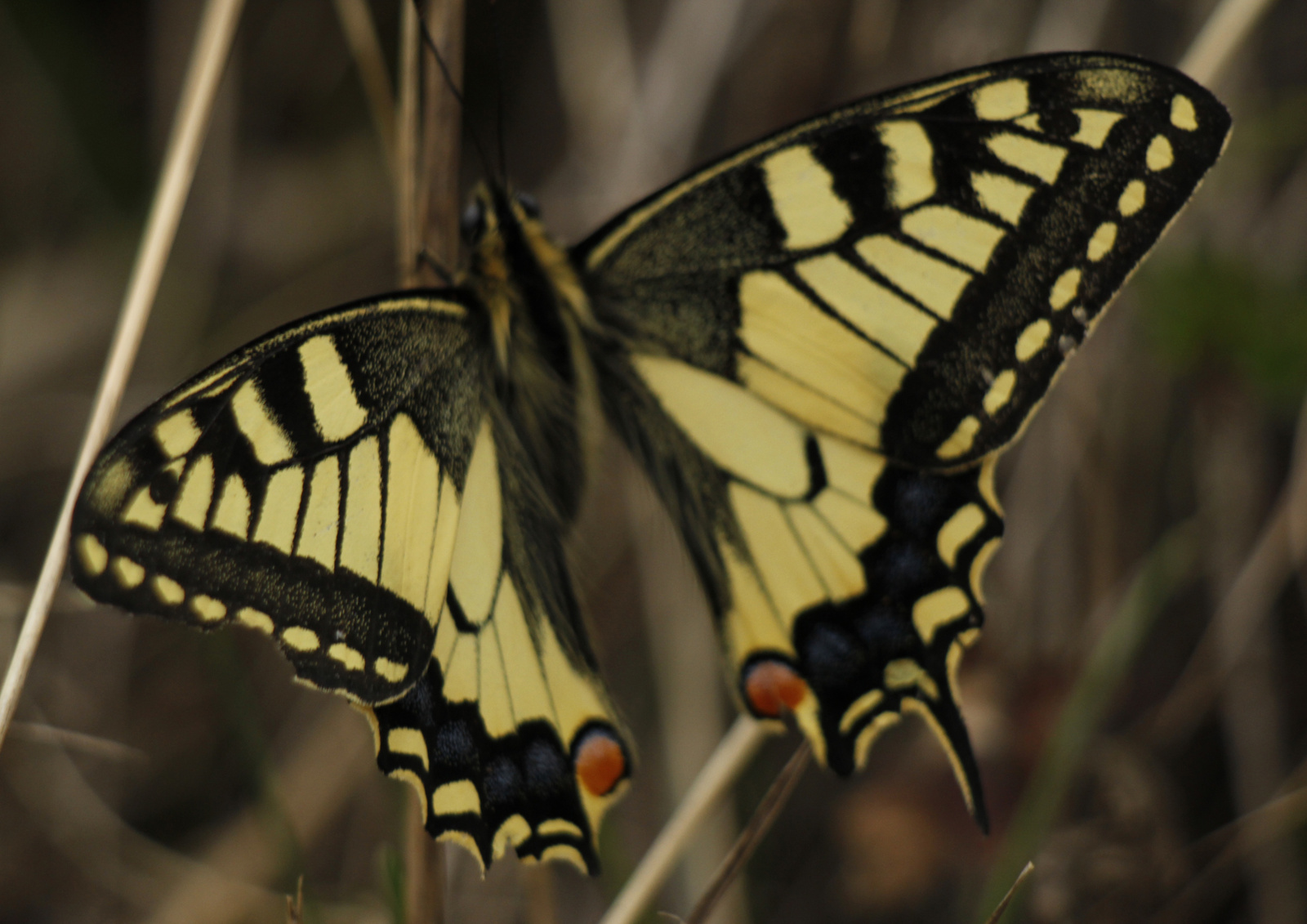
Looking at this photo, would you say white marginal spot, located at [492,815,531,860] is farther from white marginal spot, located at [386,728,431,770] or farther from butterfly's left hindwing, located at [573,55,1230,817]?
butterfly's left hindwing, located at [573,55,1230,817]

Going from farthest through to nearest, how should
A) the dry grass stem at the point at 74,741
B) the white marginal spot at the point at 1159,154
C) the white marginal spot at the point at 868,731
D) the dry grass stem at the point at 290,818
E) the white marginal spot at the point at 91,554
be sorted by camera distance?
the dry grass stem at the point at 290,818, the dry grass stem at the point at 74,741, the white marginal spot at the point at 868,731, the white marginal spot at the point at 1159,154, the white marginal spot at the point at 91,554

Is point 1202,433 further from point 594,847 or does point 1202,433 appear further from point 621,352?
point 594,847

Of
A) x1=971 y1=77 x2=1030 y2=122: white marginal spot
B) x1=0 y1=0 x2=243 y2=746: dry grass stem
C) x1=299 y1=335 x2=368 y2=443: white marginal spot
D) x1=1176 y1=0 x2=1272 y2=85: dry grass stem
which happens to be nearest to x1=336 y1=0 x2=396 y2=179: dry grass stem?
x1=0 y1=0 x2=243 y2=746: dry grass stem

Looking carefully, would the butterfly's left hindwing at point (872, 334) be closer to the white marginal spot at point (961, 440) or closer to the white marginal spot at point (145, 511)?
the white marginal spot at point (961, 440)

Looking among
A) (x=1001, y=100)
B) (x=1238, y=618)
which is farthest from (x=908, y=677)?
(x=1238, y=618)

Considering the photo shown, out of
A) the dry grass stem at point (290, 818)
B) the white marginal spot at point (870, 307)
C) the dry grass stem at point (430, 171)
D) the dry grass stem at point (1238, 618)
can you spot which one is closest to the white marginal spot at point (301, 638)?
the dry grass stem at point (430, 171)

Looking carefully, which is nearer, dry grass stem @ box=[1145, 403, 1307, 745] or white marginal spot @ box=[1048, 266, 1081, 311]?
white marginal spot @ box=[1048, 266, 1081, 311]
